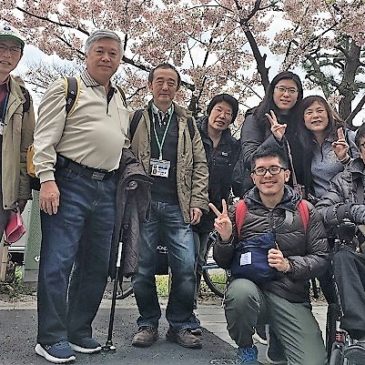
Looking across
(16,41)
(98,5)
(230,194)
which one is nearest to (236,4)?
(98,5)

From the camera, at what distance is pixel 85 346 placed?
11.5 ft

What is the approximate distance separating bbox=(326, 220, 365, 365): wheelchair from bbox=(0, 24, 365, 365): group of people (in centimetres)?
8

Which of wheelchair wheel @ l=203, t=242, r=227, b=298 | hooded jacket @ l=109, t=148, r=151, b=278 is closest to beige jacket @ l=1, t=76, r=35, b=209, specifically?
hooded jacket @ l=109, t=148, r=151, b=278

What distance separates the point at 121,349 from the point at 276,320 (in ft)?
3.69

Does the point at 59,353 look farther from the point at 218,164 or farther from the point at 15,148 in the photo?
the point at 218,164

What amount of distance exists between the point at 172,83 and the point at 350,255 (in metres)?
1.82

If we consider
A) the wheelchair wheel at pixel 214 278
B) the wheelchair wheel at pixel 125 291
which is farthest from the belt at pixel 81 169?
the wheelchair wheel at pixel 214 278

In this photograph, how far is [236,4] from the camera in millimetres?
8289

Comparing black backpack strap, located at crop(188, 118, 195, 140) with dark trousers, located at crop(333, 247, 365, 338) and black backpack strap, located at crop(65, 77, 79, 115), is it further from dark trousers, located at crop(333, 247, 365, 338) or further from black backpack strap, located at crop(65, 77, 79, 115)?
dark trousers, located at crop(333, 247, 365, 338)

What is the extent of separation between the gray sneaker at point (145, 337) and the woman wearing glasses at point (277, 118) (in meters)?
1.29

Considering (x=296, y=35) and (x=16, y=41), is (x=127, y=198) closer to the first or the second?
(x=16, y=41)

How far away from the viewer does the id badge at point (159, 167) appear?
12.6 ft

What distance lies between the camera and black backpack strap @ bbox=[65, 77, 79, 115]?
3.34 meters

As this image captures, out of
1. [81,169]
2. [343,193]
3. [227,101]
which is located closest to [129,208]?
[81,169]
